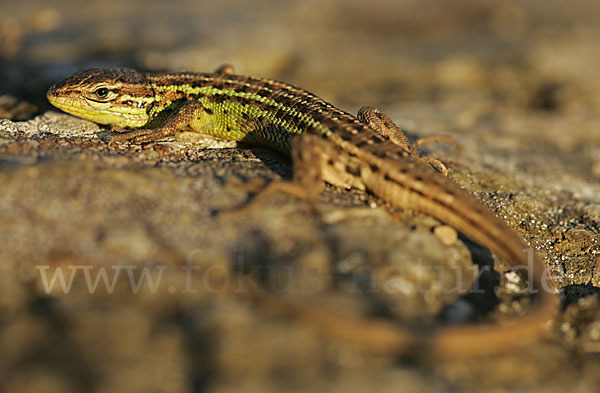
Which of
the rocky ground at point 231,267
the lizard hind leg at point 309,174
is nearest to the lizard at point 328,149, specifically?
the lizard hind leg at point 309,174

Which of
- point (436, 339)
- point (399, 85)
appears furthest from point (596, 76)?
point (436, 339)

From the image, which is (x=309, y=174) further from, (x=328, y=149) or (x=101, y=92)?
(x=101, y=92)

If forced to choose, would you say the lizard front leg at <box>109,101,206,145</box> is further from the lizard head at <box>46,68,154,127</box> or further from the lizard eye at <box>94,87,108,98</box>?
the lizard eye at <box>94,87,108,98</box>

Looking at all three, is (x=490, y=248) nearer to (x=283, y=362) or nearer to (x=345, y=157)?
(x=345, y=157)

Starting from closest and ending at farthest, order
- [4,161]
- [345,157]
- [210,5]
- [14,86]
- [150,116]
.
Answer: [4,161] → [345,157] → [150,116] → [14,86] → [210,5]

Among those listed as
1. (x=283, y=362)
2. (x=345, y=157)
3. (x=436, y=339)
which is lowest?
(x=283, y=362)
